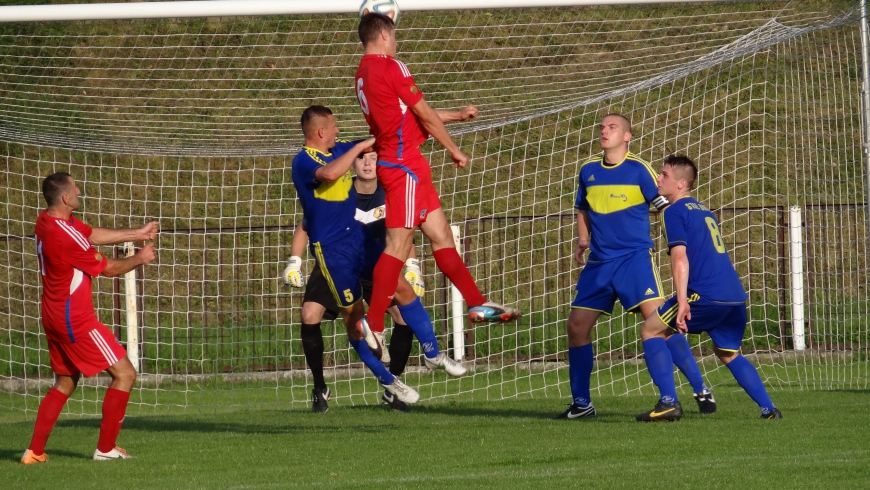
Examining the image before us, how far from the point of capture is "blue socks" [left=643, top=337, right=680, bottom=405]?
7512 mm

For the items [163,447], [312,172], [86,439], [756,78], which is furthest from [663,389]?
[756,78]

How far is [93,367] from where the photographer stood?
6.71 meters

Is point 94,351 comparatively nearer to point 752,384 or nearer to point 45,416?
point 45,416

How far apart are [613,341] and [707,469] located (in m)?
8.10

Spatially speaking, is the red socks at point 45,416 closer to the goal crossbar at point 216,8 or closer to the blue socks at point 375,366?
the blue socks at point 375,366

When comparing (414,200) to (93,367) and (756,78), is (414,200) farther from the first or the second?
(756,78)

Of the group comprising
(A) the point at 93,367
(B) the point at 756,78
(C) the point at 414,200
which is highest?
(B) the point at 756,78

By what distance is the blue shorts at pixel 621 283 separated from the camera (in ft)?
25.0

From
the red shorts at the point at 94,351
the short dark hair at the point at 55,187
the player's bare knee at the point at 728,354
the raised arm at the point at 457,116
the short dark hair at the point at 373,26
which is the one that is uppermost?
the short dark hair at the point at 373,26

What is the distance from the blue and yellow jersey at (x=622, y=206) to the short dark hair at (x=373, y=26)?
2141mm

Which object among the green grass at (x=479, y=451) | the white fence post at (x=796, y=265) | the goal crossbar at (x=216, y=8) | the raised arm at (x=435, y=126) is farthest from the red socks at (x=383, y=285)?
the white fence post at (x=796, y=265)

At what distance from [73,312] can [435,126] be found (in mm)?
2591

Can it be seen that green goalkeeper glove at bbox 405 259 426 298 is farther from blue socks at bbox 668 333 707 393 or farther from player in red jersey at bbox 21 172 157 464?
player in red jersey at bbox 21 172 157 464

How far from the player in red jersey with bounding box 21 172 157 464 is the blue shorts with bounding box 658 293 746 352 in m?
3.56
